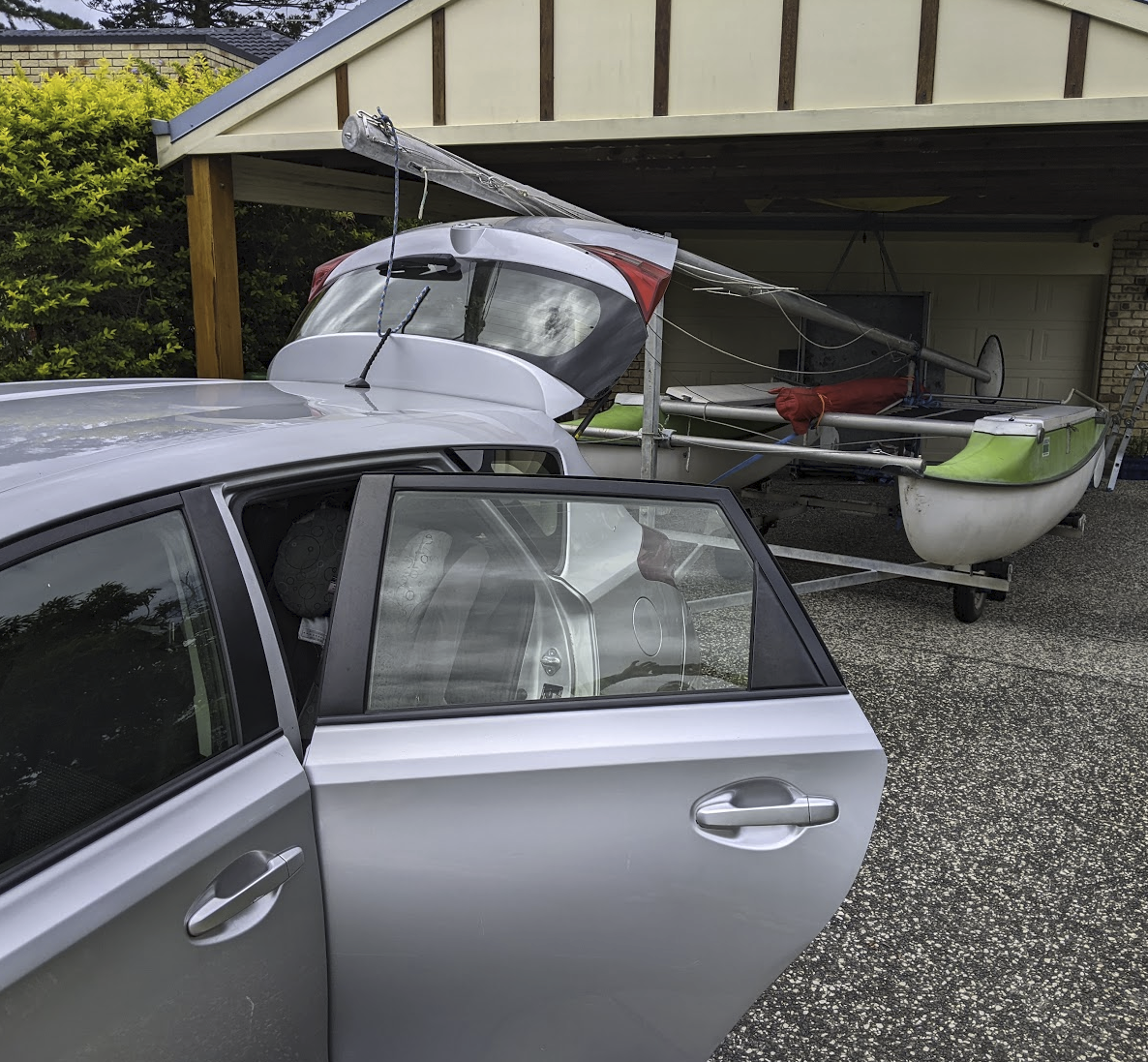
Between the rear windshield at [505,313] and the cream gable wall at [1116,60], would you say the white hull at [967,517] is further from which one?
the rear windshield at [505,313]

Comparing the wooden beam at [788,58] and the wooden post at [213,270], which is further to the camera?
the wooden post at [213,270]

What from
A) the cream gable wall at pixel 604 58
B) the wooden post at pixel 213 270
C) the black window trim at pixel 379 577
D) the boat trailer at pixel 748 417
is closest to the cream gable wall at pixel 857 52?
the cream gable wall at pixel 604 58

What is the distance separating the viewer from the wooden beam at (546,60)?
7113 mm

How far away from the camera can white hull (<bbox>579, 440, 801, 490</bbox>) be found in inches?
289

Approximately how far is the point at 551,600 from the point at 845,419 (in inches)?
194

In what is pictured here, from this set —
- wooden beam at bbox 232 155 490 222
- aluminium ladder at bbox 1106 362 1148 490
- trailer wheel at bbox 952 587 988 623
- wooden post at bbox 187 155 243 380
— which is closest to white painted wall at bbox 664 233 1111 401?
aluminium ladder at bbox 1106 362 1148 490

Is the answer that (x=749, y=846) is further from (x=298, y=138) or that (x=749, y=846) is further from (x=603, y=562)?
(x=298, y=138)

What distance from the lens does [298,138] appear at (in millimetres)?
7656

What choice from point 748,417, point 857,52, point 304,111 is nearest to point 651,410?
point 748,417

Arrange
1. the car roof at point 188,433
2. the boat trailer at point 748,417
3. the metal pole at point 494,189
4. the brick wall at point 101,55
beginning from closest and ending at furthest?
1. the car roof at point 188,433
2. the metal pole at point 494,189
3. the boat trailer at point 748,417
4. the brick wall at point 101,55

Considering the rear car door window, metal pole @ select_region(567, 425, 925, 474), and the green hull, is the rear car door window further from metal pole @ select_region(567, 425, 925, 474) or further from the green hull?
the green hull

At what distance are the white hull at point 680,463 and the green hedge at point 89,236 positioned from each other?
3.80 meters

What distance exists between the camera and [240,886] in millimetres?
1465

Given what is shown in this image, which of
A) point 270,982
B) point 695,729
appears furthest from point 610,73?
point 270,982
